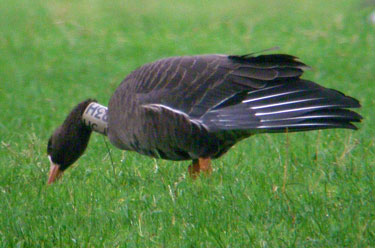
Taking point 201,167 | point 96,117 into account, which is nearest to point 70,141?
point 96,117

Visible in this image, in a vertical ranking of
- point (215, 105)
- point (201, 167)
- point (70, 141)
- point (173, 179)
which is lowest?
point (70, 141)

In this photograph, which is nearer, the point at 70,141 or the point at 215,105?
the point at 215,105

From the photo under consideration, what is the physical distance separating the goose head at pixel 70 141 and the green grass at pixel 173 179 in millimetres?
122

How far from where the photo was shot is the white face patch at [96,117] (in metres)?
6.55

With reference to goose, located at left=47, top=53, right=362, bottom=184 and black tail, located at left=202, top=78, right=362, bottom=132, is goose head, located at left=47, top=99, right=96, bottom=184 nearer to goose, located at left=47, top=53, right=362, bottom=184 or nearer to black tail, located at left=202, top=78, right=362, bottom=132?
goose, located at left=47, top=53, right=362, bottom=184

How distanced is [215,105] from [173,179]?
2.08 ft

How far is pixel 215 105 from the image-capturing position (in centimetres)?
587

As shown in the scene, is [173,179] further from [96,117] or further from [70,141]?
[70,141]

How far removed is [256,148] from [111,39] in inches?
295

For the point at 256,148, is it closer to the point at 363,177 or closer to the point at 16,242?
the point at 363,177

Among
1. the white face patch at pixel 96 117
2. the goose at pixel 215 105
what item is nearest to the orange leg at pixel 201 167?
the goose at pixel 215 105

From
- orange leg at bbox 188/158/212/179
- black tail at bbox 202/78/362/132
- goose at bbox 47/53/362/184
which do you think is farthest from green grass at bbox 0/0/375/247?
black tail at bbox 202/78/362/132

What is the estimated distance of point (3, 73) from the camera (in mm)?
11820

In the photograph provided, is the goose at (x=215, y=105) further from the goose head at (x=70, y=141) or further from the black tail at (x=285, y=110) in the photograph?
the goose head at (x=70, y=141)
